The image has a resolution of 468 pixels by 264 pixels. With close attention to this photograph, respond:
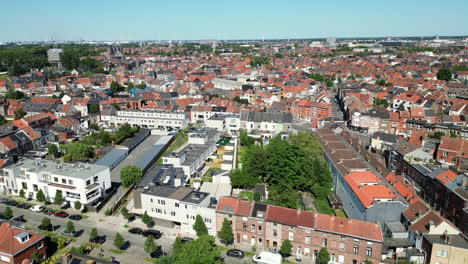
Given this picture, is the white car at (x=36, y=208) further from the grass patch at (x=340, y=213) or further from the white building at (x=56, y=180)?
the grass patch at (x=340, y=213)

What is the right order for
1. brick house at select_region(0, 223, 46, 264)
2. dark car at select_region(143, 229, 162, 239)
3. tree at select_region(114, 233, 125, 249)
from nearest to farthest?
brick house at select_region(0, 223, 46, 264) < tree at select_region(114, 233, 125, 249) < dark car at select_region(143, 229, 162, 239)

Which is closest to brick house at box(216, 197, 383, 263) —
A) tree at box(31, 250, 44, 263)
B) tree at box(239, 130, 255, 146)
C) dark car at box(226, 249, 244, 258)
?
dark car at box(226, 249, 244, 258)

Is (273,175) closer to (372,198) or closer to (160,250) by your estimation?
A: (372,198)

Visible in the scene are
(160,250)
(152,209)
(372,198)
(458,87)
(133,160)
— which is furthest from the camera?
(458,87)

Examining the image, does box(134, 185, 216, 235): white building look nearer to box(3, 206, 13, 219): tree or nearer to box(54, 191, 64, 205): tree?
box(54, 191, 64, 205): tree

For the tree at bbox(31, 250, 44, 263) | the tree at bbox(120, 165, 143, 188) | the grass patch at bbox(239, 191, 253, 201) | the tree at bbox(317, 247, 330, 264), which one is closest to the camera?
the tree at bbox(317, 247, 330, 264)

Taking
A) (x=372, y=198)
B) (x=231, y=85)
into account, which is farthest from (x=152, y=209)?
(x=231, y=85)
